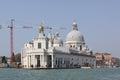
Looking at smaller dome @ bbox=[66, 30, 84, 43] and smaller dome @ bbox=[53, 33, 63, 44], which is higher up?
smaller dome @ bbox=[66, 30, 84, 43]

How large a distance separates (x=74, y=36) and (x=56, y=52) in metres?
36.2

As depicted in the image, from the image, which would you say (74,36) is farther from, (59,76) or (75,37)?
(59,76)

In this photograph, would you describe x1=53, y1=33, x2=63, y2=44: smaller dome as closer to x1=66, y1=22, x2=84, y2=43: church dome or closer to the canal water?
x1=66, y1=22, x2=84, y2=43: church dome

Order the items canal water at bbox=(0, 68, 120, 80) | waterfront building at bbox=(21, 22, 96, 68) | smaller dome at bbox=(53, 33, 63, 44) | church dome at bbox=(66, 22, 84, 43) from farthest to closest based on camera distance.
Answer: church dome at bbox=(66, 22, 84, 43) → smaller dome at bbox=(53, 33, 63, 44) → waterfront building at bbox=(21, 22, 96, 68) → canal water at bbox=(0, 68, 120, 80)

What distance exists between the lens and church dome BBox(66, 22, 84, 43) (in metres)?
157

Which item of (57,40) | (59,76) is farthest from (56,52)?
(59,76)

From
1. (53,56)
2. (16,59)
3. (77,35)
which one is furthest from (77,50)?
(53,56)

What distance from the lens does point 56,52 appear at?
397 ft

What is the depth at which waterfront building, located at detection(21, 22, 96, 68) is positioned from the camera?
11675 cm

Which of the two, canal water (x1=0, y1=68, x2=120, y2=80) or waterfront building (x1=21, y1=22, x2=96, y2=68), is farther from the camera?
waterfront building (x1=21, y1=22, x2=96, y2=68)

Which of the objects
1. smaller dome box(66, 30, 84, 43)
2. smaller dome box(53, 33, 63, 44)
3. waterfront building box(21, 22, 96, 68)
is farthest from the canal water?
smaller dome box(66, 30, 84, 43)

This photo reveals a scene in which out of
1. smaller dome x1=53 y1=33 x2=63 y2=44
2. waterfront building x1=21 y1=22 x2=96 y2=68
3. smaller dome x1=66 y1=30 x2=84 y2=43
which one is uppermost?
smaller dome x1=66 y1=30 x2=84 y2=43

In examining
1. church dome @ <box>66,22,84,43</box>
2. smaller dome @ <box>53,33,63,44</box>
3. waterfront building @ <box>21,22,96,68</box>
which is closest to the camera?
waterfront building @ <box>21,22,96,68</box>

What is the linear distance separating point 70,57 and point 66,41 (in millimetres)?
22723
